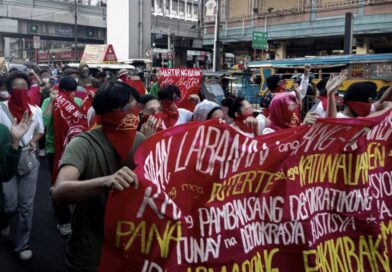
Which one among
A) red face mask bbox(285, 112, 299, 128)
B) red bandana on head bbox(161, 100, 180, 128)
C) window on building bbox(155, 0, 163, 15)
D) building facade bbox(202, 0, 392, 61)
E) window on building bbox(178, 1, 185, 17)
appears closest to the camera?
red face mask bbox(285, 112, 299, 128)

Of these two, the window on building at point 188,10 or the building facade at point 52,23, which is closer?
the building facade at point 52,23

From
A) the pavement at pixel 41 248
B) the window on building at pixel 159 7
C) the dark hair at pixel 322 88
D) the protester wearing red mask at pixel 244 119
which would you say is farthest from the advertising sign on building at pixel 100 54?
the window on building at pixel 159 7

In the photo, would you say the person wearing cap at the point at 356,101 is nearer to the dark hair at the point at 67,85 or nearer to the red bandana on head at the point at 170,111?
the red bandana on head at the point at 170,111

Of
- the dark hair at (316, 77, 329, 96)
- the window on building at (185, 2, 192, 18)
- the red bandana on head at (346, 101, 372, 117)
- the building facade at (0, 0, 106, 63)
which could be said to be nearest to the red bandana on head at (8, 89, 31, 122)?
the red bandana on head at (346, 101, 372, 117)

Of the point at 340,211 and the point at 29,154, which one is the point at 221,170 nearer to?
the point at 340,211

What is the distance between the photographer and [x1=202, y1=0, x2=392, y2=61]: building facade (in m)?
27.5

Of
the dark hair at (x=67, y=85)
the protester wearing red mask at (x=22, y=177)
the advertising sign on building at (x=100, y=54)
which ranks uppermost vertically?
the advertising sign on building at (x=100, y=54)

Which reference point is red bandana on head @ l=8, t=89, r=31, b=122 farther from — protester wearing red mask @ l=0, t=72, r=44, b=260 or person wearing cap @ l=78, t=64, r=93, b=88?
person wearing cap @ l=78, t=64, r=93, b=88

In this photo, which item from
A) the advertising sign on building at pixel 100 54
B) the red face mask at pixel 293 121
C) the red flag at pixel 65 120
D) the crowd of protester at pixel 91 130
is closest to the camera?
the crowd of protester at pixel 91 130

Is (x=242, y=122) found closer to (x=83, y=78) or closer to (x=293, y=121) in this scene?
(x=293, y=121)

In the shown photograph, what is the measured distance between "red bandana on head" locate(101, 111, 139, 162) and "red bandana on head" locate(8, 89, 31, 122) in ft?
7.39

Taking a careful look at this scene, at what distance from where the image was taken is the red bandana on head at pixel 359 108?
13.3 ft

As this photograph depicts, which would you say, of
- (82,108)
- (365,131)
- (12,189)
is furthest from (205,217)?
(82,108)

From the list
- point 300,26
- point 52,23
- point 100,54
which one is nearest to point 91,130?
point 100,54
